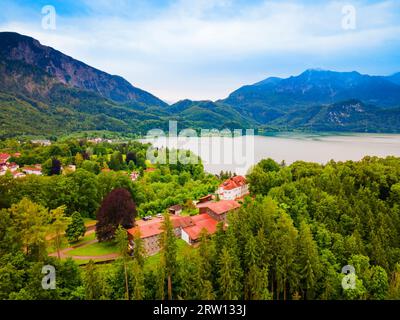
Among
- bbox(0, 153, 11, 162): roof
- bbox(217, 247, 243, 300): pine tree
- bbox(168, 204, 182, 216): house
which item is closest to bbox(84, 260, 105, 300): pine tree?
bbox(217, 247, 243, 300): pine tree

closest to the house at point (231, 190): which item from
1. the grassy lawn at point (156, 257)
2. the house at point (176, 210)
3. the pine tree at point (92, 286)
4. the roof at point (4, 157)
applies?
the house at point (176, 210)

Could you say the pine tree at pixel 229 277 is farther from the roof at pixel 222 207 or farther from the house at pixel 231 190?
the house at pixel 231 190

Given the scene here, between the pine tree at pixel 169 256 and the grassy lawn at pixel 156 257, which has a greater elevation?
the pine tree at pixel 169 256

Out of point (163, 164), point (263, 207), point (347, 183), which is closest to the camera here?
point (263, 207)
